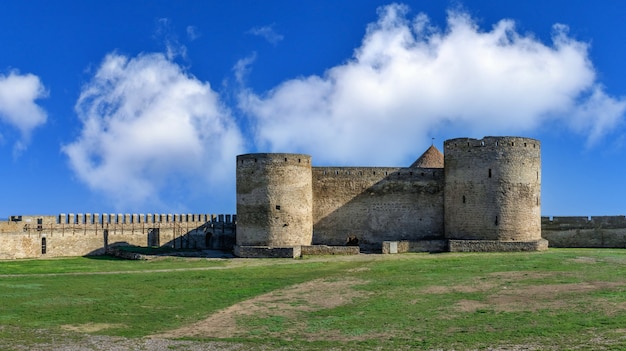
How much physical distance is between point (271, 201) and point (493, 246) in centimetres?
1052

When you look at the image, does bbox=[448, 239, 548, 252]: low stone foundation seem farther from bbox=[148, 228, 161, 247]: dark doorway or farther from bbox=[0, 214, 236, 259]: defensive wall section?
bbox=[148, 228, 161, 247]: dark doorway

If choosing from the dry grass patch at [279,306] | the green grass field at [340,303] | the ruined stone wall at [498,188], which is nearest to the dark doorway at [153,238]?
the green grass field at [340,303]

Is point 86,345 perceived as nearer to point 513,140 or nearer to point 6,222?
point 6,222

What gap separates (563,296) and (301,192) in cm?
1630

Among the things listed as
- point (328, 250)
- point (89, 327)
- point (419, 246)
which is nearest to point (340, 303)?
point (89, 327)

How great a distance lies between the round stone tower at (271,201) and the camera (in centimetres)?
2950

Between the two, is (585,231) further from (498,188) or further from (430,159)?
(430,159)

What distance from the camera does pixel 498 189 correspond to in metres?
29.5

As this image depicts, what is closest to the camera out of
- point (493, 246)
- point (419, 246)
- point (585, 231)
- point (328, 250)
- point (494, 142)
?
point (493, 246)

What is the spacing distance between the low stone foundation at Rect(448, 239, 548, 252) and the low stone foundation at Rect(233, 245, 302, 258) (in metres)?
7.32

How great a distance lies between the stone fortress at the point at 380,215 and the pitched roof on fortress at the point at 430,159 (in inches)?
157

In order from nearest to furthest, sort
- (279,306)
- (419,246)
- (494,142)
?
(279,306), (494,142), (419,246)

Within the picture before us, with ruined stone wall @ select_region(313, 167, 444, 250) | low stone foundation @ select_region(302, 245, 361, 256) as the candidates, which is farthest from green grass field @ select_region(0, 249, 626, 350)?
ruined stone wall @ select_region(313, 167, 444, 250)

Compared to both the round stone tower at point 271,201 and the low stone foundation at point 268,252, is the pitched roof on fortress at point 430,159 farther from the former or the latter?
the low stone foundation at point 268,252
